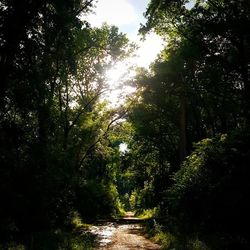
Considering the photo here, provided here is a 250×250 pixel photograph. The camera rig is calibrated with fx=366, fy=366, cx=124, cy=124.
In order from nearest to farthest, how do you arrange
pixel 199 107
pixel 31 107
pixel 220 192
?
1. pixel 220 192
2. pixel 31 107
3. pixel 199 107

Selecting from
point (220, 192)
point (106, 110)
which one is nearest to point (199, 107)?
point (106, 110)

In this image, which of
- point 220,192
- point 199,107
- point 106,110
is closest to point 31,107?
point 220,192

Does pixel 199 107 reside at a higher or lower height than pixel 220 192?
higher

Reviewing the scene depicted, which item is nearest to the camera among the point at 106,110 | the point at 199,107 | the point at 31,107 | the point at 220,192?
the point at 220,192

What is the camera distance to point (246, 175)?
40.8 ft

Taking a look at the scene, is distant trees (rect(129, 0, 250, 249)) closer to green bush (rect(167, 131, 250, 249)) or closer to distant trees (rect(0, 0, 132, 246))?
green bush (rect(167, 131, 250, 249))

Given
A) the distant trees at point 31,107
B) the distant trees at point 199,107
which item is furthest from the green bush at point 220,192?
the distant trees at point 31,107

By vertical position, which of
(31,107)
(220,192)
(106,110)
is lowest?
(220,192)

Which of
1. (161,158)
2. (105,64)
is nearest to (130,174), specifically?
(161,158)

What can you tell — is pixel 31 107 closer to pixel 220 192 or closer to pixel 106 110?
pixel 220 192

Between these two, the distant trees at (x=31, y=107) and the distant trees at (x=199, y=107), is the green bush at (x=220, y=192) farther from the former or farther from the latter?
the distant trees at (x=31, y=107)

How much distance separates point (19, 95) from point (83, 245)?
6575mm

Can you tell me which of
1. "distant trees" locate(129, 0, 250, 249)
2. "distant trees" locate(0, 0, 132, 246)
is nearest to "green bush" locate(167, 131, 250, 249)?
"distant trees" locate(129, 0, 250, 249)

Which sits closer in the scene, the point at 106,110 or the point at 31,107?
the point at 31,107
